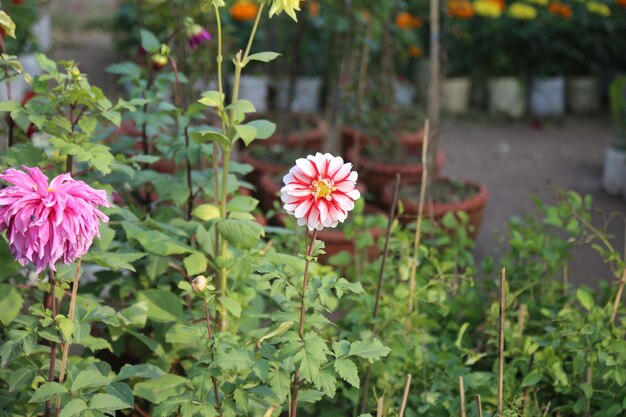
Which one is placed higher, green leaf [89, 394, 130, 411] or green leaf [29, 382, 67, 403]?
green leaf [29, 382, 67, 403]

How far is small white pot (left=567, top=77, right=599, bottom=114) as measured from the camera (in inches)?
280

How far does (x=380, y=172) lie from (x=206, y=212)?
258 centimetres

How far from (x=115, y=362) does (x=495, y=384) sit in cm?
101

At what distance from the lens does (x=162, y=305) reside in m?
2.06

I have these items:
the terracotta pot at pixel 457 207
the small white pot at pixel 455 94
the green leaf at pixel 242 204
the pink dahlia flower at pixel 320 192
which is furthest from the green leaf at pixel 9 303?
the small white pot at pixel 455 94

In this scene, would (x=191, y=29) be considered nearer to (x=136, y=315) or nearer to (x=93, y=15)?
(x=136, y=315)

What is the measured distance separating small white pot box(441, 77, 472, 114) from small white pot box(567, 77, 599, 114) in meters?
0.85

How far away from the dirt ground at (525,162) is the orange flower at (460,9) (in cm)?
83

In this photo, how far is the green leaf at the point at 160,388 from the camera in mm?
1913

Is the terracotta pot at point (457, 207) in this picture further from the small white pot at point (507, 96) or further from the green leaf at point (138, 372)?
the small white pot at point (507, 96)

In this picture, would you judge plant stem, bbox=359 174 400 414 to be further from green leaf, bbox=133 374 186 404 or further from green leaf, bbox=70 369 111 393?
green leaf, bbox=70 369 111 393

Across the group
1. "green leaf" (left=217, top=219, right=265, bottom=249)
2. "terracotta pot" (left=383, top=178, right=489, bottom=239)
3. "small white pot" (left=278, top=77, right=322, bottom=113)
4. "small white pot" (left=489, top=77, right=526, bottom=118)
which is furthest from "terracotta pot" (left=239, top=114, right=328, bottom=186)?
"green leaf" (left=217, top=219, right=265, bottom=249)

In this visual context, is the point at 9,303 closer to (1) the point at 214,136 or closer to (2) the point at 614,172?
(1) the point at 214,136

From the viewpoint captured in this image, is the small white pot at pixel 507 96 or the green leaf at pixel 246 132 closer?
the green leaf at pixel 246 132
